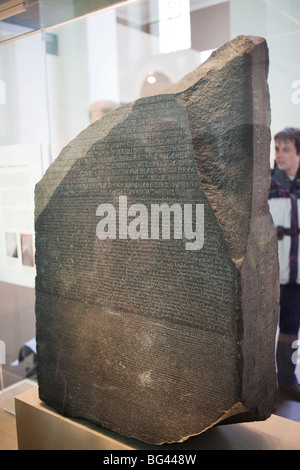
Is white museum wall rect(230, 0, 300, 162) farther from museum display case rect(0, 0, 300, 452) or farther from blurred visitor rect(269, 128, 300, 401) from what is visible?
blurred visitor rect(269, 128, 300, 401)

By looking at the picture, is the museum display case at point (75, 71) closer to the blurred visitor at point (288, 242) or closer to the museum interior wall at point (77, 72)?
the museum interior wall at point (77, 72)

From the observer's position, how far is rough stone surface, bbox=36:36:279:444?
1.37 m

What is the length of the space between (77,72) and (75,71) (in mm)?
16

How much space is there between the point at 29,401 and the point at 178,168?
1285 mm

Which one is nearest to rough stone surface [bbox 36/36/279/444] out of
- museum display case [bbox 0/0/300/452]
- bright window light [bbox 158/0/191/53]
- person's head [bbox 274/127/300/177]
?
museum display case [bbox 0/0/300/452]

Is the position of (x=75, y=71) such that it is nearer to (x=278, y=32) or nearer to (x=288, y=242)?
(x=278, y=32)

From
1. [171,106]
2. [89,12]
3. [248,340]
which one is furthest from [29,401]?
[89,12]

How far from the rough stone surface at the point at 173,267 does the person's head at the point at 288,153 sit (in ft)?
2.49

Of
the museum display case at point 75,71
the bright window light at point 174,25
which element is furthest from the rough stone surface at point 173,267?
the bright window light at point 174,25

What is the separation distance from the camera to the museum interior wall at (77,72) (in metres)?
1.78

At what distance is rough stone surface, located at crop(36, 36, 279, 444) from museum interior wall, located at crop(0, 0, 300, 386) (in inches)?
16.6

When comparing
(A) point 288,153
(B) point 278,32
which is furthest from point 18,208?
(B) point 278,32

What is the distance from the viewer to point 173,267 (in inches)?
58.8
